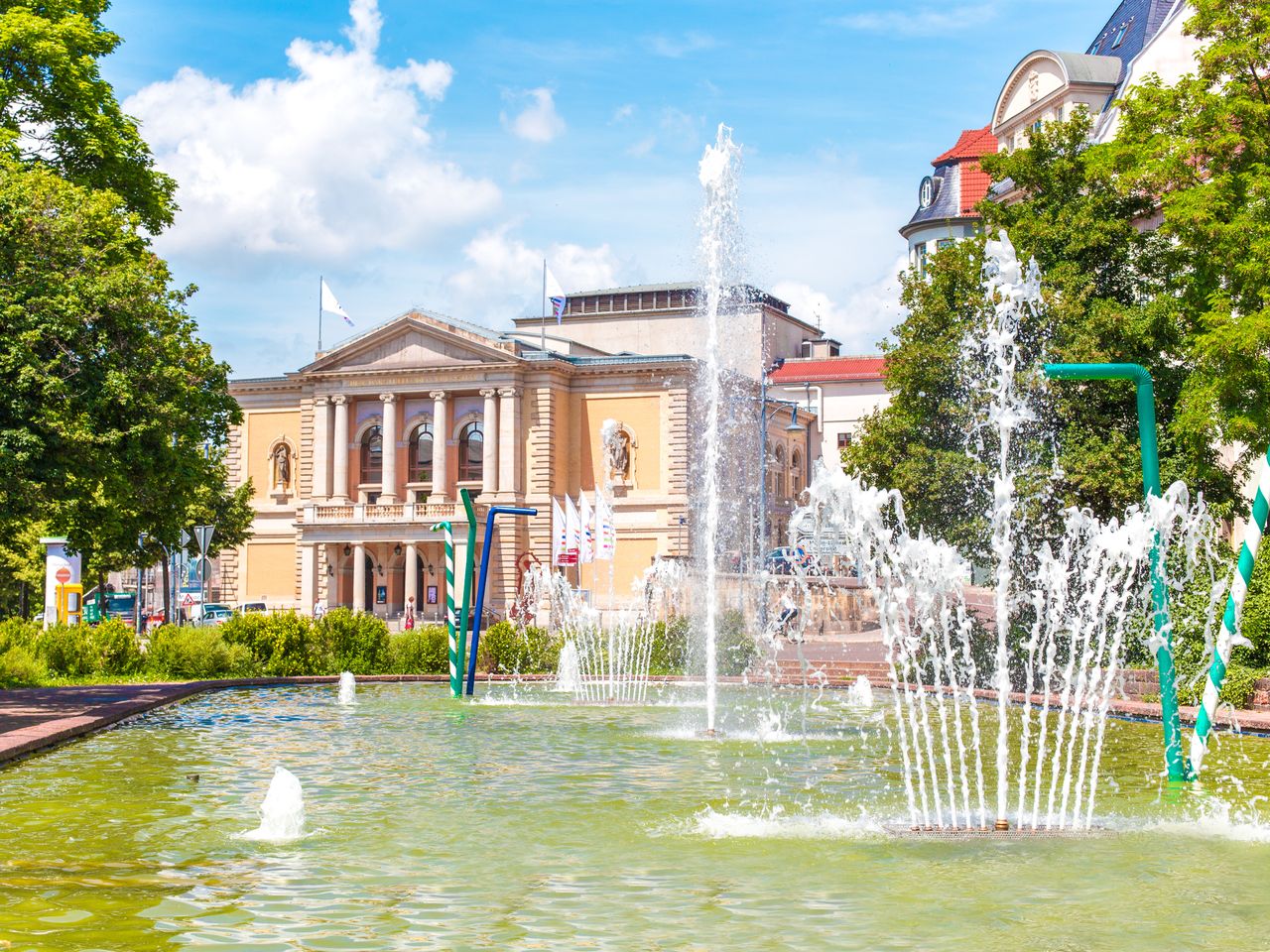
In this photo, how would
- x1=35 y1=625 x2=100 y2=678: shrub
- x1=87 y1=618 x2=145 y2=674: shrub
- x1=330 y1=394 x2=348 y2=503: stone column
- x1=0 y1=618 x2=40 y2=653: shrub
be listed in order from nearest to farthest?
x1=35 y1=625 x2=100 y2=678: shrub → x1=0 y1=618 x2=40 y2=653: shrub → x1=87 y1=618 x2=145 y2=674: shrub → x1=330 y1=394 x2=348 y2=503: stone column

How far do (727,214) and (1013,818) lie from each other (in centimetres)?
1201

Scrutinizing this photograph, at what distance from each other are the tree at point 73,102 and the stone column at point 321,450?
4397cm

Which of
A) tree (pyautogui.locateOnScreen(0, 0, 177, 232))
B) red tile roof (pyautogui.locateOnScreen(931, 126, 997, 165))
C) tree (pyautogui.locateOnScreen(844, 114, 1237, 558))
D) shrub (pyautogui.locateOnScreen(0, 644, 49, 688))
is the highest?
red tile roof (pyautogui.locateOnScreen(931, 126, 997, 165))

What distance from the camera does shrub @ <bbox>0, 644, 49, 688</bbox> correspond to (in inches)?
949

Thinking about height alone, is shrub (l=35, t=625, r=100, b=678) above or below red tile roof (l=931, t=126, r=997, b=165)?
below

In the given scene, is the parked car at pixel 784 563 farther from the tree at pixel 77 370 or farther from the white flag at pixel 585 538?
the tree at pixel 77 370

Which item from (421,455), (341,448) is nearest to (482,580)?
(421,455)

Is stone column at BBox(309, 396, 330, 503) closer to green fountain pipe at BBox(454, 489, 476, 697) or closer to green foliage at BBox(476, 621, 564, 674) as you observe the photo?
green foliage at BBox(476, 621, 564, 674)

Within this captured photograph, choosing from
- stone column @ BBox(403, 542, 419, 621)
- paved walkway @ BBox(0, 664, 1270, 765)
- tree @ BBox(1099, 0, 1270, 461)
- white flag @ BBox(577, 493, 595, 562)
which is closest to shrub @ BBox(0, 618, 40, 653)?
paved walkway @ BBox(0, 664, 1270, 765)

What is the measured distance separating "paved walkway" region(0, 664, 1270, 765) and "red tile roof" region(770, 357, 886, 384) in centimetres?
5497

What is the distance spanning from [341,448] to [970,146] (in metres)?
33.7

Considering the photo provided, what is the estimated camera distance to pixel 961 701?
23250 millimetres

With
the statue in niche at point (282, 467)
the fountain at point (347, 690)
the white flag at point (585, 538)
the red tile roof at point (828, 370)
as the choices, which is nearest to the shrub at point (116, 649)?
the fountain at point (347, 690)

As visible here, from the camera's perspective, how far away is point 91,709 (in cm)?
1892
